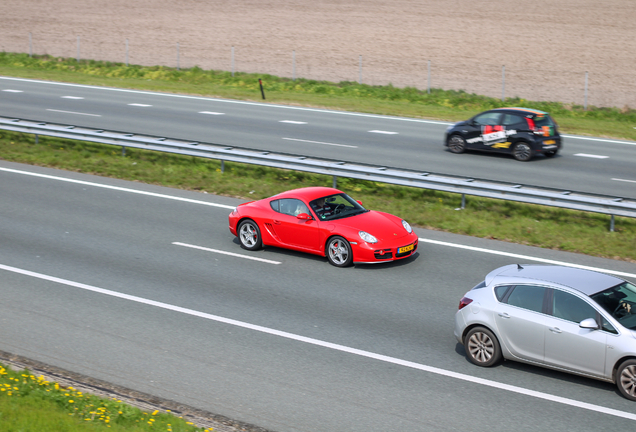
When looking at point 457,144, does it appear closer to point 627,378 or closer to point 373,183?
point 373,183

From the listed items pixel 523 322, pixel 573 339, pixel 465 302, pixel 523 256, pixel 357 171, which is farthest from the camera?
pixel 357 171

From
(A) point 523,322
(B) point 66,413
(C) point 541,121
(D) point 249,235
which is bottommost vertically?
(B) point 66,413

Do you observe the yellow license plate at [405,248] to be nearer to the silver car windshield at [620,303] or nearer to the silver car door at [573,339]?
the silver car door at [573,339]

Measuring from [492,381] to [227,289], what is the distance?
4.89 m

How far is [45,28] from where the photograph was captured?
55.2 metres

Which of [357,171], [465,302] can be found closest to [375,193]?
[357,171]

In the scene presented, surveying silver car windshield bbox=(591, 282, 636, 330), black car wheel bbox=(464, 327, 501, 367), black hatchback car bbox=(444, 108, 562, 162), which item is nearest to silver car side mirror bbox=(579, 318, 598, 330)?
silver car windshield bbox=(591, 282, 636, 330)

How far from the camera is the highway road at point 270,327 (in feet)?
27.0

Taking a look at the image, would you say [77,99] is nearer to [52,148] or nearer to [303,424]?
[52,148]

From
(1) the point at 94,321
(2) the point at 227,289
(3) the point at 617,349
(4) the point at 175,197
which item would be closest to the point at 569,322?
(3) the point at 617,349

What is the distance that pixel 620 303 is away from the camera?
8.74 meters

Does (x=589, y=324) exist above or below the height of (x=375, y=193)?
below

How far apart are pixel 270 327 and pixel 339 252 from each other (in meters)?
3.01

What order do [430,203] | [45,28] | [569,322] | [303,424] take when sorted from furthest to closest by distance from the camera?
[45,28], [430,203], [569,322], [303,424]
